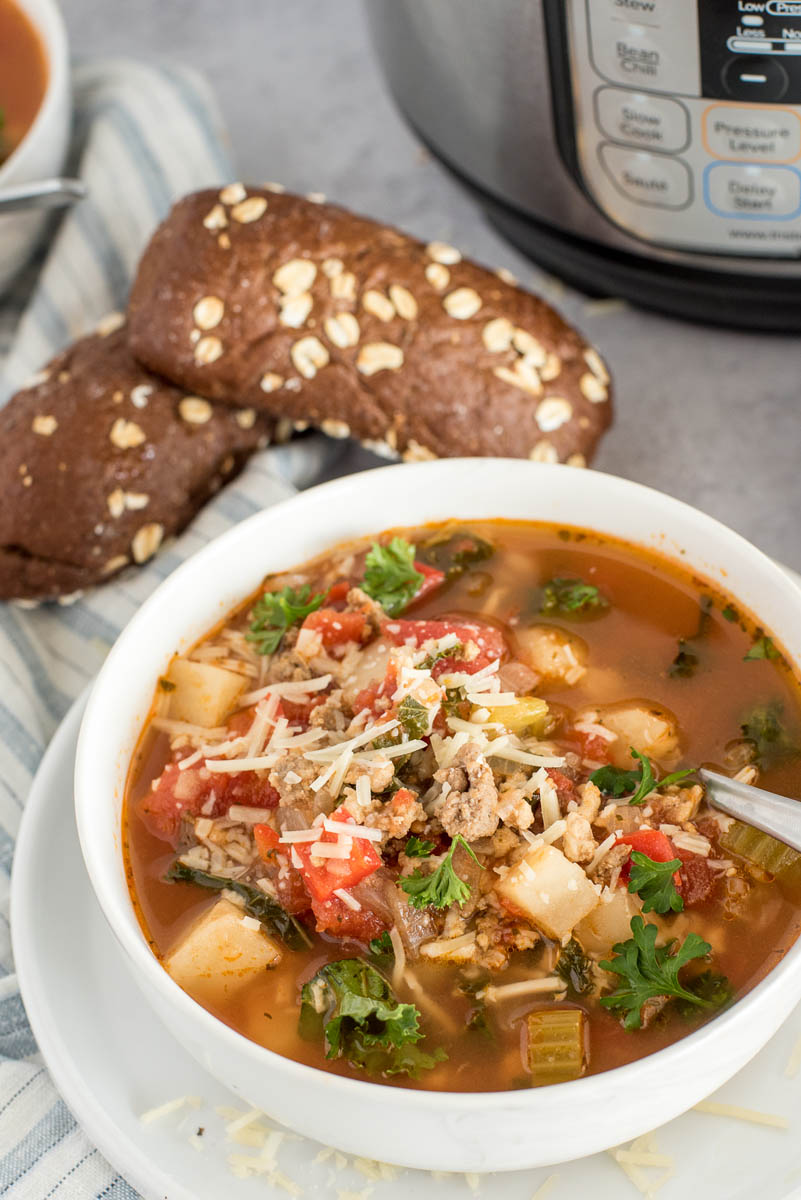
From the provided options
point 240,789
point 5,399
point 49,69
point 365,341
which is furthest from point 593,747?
point 49,69

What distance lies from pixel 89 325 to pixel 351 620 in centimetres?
146

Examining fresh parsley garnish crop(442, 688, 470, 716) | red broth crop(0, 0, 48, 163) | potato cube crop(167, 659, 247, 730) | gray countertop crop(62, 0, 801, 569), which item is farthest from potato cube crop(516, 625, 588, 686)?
red broth crop(0, 0, 48, 163)

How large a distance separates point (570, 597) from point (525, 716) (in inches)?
12.1

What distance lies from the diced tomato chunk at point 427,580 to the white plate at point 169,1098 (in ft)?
2.31

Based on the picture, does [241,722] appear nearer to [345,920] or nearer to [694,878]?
[345,920]

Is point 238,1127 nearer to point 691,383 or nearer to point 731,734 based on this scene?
point 731,734

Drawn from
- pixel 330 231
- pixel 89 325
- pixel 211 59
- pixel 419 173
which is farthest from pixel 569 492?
pixel 211 59

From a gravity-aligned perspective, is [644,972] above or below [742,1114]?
above

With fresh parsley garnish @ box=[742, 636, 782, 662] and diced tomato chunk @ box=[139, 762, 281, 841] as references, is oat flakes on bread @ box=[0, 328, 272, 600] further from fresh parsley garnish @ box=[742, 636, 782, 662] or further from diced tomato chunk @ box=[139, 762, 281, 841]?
fresh parsley garnish @ box=[742, 636, 782, 662]

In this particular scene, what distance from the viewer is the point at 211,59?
406 cm

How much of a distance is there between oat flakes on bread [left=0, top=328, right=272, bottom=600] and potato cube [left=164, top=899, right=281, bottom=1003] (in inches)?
44.1

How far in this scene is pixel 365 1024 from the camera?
5.60 feet

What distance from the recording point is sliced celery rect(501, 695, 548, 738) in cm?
197

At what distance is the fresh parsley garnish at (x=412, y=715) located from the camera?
6.06ft
